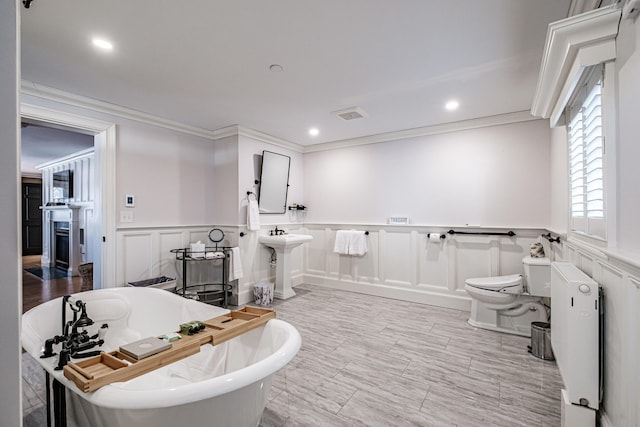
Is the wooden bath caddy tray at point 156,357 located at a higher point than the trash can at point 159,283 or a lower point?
higher

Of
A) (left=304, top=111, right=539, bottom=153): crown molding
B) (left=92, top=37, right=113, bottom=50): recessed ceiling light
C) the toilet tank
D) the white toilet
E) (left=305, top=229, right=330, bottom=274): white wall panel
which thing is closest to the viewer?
(left=92, top=37, right=113, bottom=50): recessed ceiling light

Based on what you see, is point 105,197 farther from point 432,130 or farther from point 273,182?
point 432,130

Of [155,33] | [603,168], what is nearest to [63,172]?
[155,33]

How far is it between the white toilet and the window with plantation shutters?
38.9 inches

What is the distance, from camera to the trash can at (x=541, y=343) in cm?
252

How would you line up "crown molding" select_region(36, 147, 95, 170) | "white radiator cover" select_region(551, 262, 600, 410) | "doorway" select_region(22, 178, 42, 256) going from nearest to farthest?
"white radiator cover" select_region(551, 262, 600, 410)
"crown molding" select_region(36, 147, 95, 170)
"doorway" select_region(22, 178, 42, 256)

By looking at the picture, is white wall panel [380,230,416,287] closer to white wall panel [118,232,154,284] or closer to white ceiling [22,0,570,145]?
white ceiling [22,0,570,145]

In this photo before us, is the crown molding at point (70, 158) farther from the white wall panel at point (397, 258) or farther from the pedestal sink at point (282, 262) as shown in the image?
the white wall panel at point (397, 258)

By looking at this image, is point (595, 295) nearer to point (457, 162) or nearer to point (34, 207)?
point (457, 162)

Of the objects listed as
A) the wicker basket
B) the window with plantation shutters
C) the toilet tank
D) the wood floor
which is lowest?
the wood floor

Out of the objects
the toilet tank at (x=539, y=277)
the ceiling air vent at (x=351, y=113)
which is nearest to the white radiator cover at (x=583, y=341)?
the toilet tank at (x=539, y=277)

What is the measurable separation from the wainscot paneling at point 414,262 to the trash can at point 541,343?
0.96 metres

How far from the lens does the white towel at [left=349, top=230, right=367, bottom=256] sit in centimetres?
443

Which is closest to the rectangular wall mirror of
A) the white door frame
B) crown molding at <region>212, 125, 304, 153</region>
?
crown molding at <region>212, 125, 304, 153</region>
